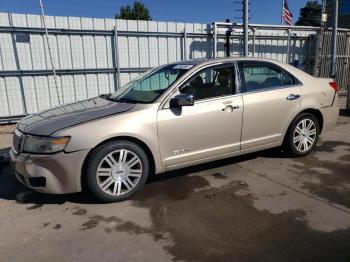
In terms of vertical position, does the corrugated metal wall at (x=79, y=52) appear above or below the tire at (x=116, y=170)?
above

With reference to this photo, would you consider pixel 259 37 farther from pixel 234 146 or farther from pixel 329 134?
pixel 234 146

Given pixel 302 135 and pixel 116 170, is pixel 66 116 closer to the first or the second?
pixel 116 170

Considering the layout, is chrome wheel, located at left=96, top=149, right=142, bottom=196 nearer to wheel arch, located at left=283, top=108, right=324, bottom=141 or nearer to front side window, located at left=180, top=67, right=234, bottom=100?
front side window, located at left=180, top=67, right=234, bottom=100

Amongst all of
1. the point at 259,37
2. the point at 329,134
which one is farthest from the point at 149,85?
the point at 259,37

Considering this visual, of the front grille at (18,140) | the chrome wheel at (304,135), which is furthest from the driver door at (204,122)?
the front grille at (18,140)

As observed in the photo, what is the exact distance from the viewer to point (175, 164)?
4180 mm

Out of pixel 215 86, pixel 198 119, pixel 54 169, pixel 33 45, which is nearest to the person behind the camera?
pixel 54 169

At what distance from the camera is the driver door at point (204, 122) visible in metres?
4.04

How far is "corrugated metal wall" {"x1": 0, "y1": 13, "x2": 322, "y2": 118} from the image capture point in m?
8.11

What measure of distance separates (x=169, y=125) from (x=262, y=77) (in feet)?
5.50

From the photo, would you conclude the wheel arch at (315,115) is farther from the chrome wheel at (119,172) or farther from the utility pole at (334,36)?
the utility pole at (334,36)

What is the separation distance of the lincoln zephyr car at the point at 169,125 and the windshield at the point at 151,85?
0.7 inches

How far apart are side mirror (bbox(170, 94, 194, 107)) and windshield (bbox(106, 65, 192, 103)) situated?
230 millimetres

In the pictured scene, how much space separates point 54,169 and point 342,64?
494 inches
